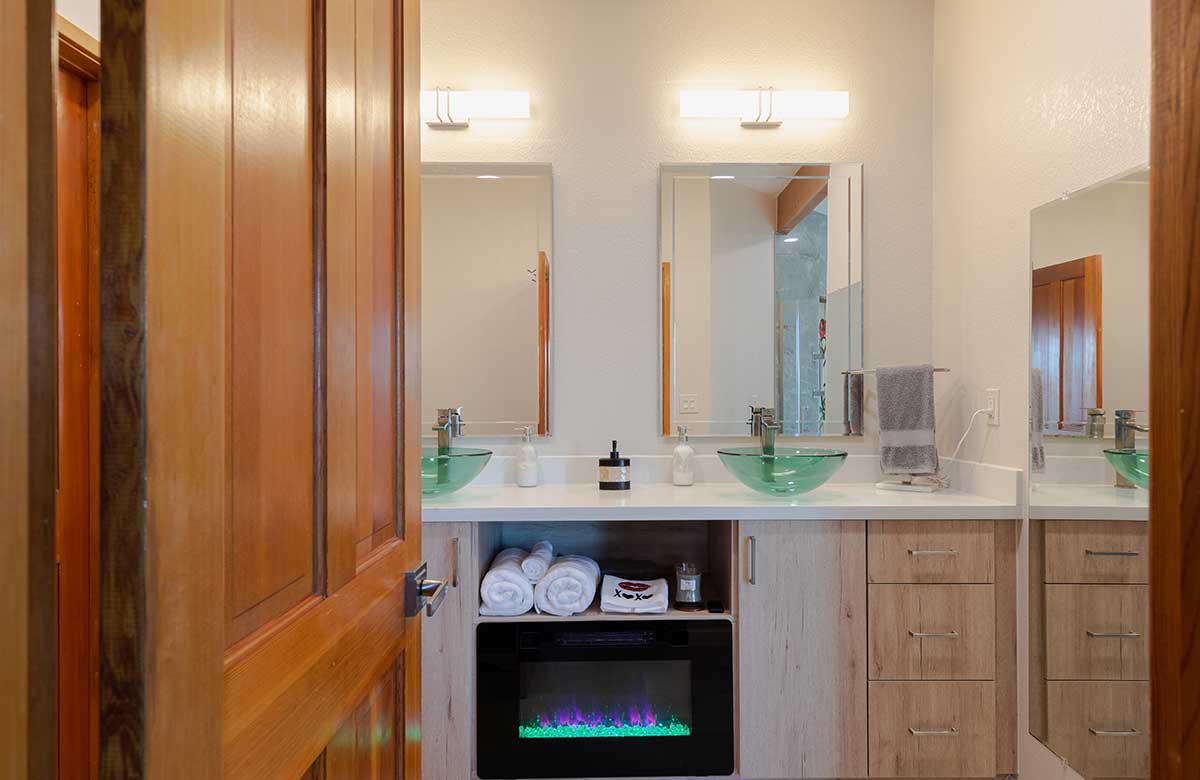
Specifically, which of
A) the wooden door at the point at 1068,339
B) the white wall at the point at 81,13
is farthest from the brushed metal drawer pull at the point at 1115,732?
the white wall at the point at 81,13

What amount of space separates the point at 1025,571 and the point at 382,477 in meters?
1.70

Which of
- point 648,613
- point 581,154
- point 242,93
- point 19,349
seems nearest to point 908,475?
point 648,613

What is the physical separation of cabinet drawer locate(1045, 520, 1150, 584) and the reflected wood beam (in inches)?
47.8

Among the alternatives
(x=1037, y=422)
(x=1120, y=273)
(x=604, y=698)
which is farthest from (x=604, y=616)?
(x=1120, y=273)

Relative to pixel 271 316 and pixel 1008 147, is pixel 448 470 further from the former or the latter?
pixel 1008 147

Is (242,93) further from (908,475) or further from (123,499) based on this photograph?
(908,475)

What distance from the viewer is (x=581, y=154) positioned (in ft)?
7.87

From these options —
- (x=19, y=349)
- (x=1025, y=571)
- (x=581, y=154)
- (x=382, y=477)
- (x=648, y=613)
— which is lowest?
(x=648, y=613)

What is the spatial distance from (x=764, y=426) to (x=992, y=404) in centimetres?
66

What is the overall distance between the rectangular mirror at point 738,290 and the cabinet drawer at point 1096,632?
3.19 feet

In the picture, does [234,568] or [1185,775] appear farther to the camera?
[1185,775]

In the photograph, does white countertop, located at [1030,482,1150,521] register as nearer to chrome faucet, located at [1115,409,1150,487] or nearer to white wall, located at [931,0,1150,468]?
chrome faucet, located at [1115,409,1150,487]

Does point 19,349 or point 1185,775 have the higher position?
point 19,349

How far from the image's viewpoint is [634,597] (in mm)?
1914
